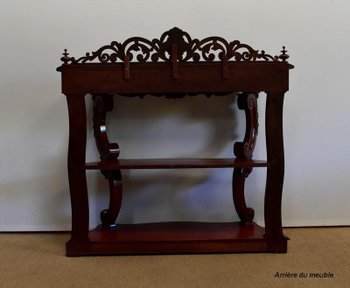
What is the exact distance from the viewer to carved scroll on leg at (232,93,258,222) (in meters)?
1.21

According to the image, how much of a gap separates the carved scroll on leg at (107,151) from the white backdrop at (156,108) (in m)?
0.11

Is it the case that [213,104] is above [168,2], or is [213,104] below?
below

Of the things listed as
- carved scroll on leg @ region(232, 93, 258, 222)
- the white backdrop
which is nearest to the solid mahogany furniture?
carved scroll on leg @ region(232, 93, 258, 222)

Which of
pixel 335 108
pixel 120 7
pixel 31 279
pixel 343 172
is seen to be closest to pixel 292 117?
pixel 335 108

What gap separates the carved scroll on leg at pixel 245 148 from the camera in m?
1.21

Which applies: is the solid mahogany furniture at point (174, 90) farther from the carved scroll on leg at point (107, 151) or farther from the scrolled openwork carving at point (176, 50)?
the carved scroll on leg at point (107, 151)

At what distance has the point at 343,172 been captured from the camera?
4.65ft

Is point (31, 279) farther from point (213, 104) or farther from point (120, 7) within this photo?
point (120, 7)

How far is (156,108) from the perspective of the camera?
4.56 ft

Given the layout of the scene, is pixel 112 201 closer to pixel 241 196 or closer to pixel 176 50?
pixel 241 196

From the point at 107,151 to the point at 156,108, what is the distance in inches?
10.7

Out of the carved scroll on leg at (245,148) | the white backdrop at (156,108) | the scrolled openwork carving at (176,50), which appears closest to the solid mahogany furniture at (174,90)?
the scrolled openwork carving at (176,50)

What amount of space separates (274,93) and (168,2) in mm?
585

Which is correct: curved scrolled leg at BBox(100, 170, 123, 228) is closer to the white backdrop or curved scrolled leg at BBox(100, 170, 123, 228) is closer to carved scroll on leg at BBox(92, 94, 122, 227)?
carved scroll on leg at BBox(92, 94, 122, 227)
